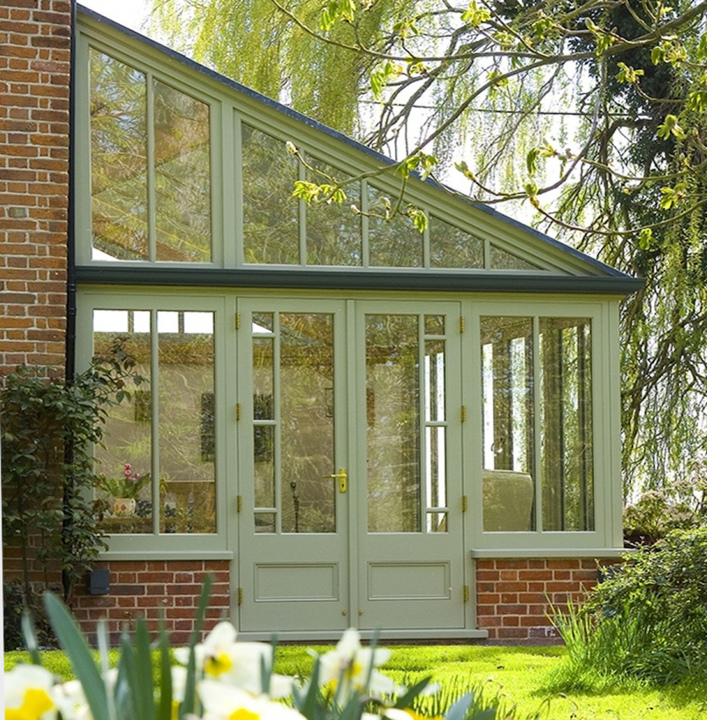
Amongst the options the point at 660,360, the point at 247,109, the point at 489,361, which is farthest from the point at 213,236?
the point at 660,360

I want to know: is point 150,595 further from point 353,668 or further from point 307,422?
point 353,668

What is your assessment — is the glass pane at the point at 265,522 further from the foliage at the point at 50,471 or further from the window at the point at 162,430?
the foliage at the point at 50,471

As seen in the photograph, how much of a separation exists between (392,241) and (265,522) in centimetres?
212

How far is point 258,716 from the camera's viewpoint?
2.85 feet

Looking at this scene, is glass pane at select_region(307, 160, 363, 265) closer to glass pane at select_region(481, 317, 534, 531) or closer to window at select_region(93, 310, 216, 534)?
window at select_region(93, 310, 216, 534)

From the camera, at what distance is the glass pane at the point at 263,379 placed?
330 inches

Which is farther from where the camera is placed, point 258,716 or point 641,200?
point 641,200

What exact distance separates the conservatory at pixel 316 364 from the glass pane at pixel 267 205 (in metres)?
0.01

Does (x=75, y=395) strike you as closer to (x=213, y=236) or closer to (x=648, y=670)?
(x=213, y=236)

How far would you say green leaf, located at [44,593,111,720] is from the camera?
918mm

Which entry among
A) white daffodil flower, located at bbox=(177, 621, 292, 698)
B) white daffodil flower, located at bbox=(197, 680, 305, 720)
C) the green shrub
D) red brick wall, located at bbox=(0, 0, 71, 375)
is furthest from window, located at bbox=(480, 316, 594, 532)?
white daffodil flower, located at bbox=(197, 680, 305, 720)

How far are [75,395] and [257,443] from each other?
1.28 m

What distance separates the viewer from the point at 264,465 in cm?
835

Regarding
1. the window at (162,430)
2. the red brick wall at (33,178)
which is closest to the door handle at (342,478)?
the window at (162,430)
